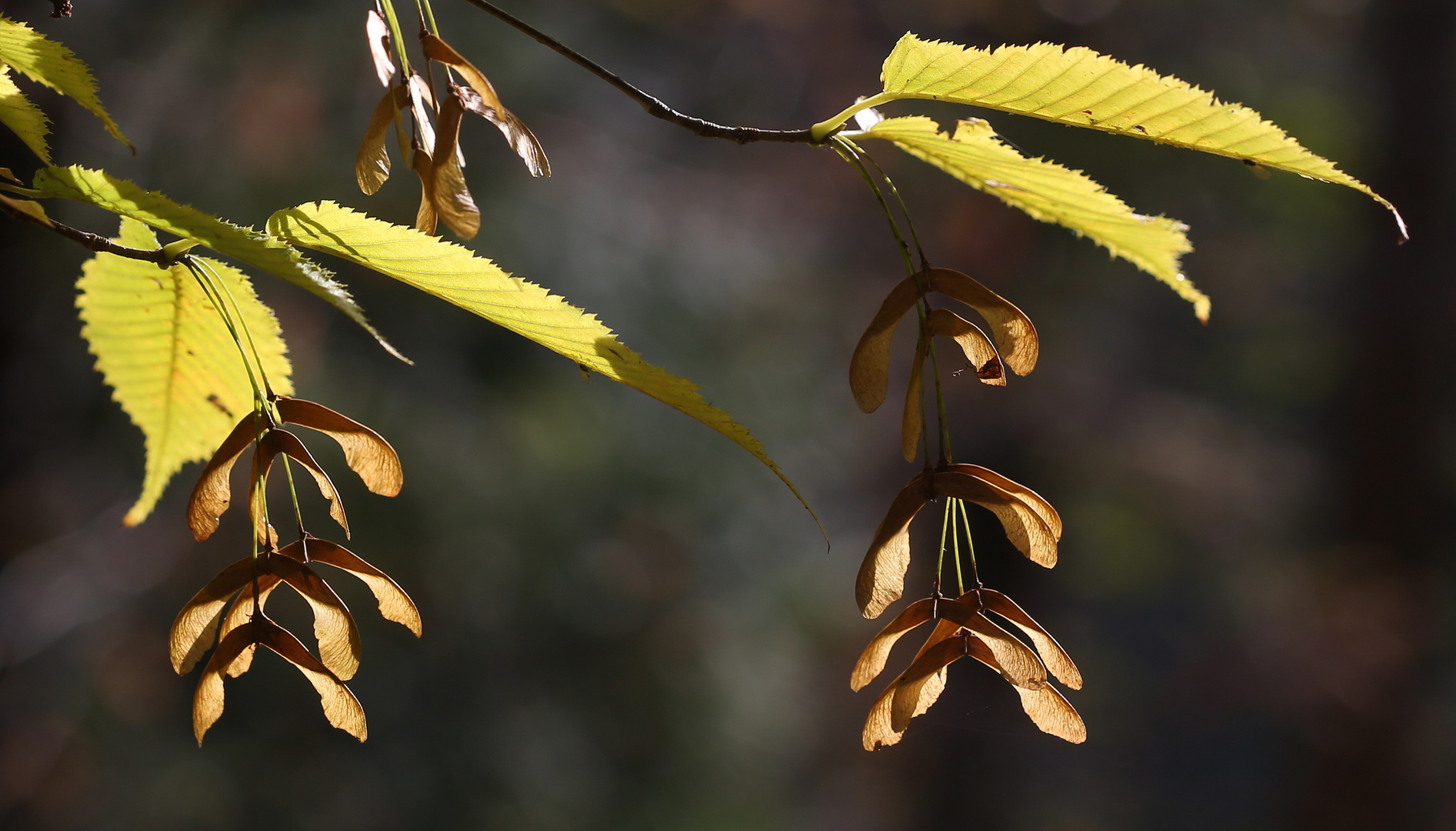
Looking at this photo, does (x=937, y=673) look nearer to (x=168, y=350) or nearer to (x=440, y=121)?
(x=440, y=121)

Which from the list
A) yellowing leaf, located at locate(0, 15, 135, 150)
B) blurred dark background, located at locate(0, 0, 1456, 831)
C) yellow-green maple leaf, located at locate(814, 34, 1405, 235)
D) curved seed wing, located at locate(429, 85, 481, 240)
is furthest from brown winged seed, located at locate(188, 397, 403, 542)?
blurred dark background, located at locate(0, 0, 1456, 831)

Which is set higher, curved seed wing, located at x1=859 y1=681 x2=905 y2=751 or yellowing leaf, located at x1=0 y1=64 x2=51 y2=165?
curved seed wing, located at x1=859 y1=681 x2=905 y2=751

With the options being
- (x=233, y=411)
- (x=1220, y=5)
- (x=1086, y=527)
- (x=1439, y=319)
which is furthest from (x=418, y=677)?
(x=1220, y=5)

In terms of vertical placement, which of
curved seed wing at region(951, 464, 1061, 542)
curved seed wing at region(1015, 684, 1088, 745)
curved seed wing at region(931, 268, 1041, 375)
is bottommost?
curved seed wing at region(1015, 684, 1088, 745)

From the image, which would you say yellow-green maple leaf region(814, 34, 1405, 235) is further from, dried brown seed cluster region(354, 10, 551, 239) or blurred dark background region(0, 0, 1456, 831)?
blurred dark background region(0, 0, 1456, 831)

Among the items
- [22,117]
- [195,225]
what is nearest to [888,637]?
[195,225]

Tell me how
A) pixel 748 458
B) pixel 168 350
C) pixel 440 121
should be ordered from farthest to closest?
pixel 748 458
pixel 168 350
pixel 440 121

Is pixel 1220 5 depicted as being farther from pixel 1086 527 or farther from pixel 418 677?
pixel 418 677
